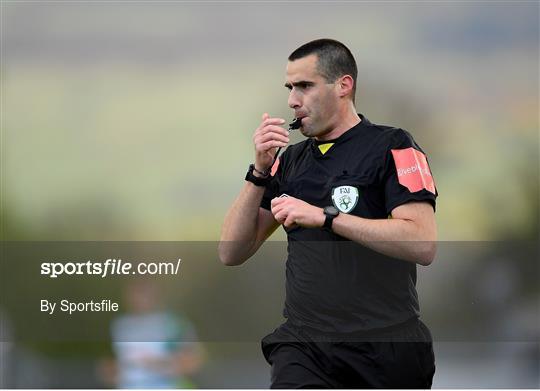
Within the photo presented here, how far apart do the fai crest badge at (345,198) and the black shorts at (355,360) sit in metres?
0.50

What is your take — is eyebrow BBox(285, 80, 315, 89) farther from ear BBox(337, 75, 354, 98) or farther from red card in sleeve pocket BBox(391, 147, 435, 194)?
red card in sleeve pocket BBox(391, 147, 435, 194)

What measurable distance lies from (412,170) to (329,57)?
25.9 inches

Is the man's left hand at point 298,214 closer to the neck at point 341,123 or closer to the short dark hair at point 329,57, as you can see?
the neck at point 341,123

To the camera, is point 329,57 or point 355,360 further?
point 329,57

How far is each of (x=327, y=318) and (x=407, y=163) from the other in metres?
0.68

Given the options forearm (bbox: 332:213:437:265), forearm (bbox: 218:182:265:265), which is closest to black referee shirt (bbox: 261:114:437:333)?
forearm (bbox: 332:213:437:265)

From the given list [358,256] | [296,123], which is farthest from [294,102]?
[358,256]

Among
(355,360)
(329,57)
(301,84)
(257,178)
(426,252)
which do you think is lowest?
(355,360)

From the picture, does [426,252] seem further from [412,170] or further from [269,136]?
[269,136]

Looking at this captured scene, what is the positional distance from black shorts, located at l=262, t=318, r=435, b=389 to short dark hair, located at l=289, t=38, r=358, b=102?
1048 mm

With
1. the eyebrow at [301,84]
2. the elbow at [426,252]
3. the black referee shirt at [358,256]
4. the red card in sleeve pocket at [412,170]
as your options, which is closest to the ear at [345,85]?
the eyebrow at [301,84]

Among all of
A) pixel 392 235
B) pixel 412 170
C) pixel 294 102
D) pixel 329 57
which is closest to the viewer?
pixel 392 235

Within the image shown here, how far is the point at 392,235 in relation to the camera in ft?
8.52

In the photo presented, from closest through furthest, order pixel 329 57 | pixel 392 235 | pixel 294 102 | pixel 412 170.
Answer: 1. pixel 392 235
2. pixel 412 170
3. pixel 294 102
4. pixel 329 57
